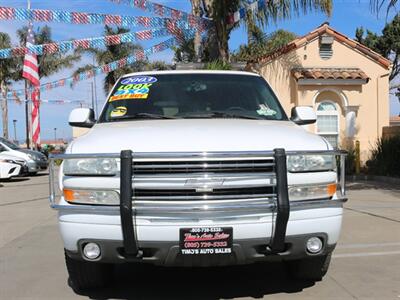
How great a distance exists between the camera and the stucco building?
18.0 meters

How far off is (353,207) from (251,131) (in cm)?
613

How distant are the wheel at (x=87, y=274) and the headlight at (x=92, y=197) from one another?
0.71 m

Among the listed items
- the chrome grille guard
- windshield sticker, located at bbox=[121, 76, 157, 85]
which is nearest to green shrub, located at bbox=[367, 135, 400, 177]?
windshield sticker, located at bbox=[121, 76, 157, 85]

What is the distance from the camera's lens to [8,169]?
728 inches

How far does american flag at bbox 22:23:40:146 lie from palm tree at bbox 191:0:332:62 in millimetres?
12076

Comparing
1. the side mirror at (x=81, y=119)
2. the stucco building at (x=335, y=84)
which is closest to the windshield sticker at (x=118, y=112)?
the side mirror at (x=81, y=119)

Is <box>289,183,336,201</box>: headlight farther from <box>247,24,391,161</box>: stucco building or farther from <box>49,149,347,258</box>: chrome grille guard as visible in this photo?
<box>247,24,391,161</box>: stucco building

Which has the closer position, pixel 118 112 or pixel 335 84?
pixel 118 112

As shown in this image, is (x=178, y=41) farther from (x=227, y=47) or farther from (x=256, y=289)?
(x=256, y=289)

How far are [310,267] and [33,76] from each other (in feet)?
78.8

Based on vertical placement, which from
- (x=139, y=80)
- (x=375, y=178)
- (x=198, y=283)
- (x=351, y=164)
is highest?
(x=139, y=80)

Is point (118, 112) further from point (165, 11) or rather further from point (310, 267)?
point (165, 11)

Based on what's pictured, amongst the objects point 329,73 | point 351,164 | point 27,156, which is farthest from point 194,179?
point 27,156

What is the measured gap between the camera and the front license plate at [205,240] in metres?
4.08
